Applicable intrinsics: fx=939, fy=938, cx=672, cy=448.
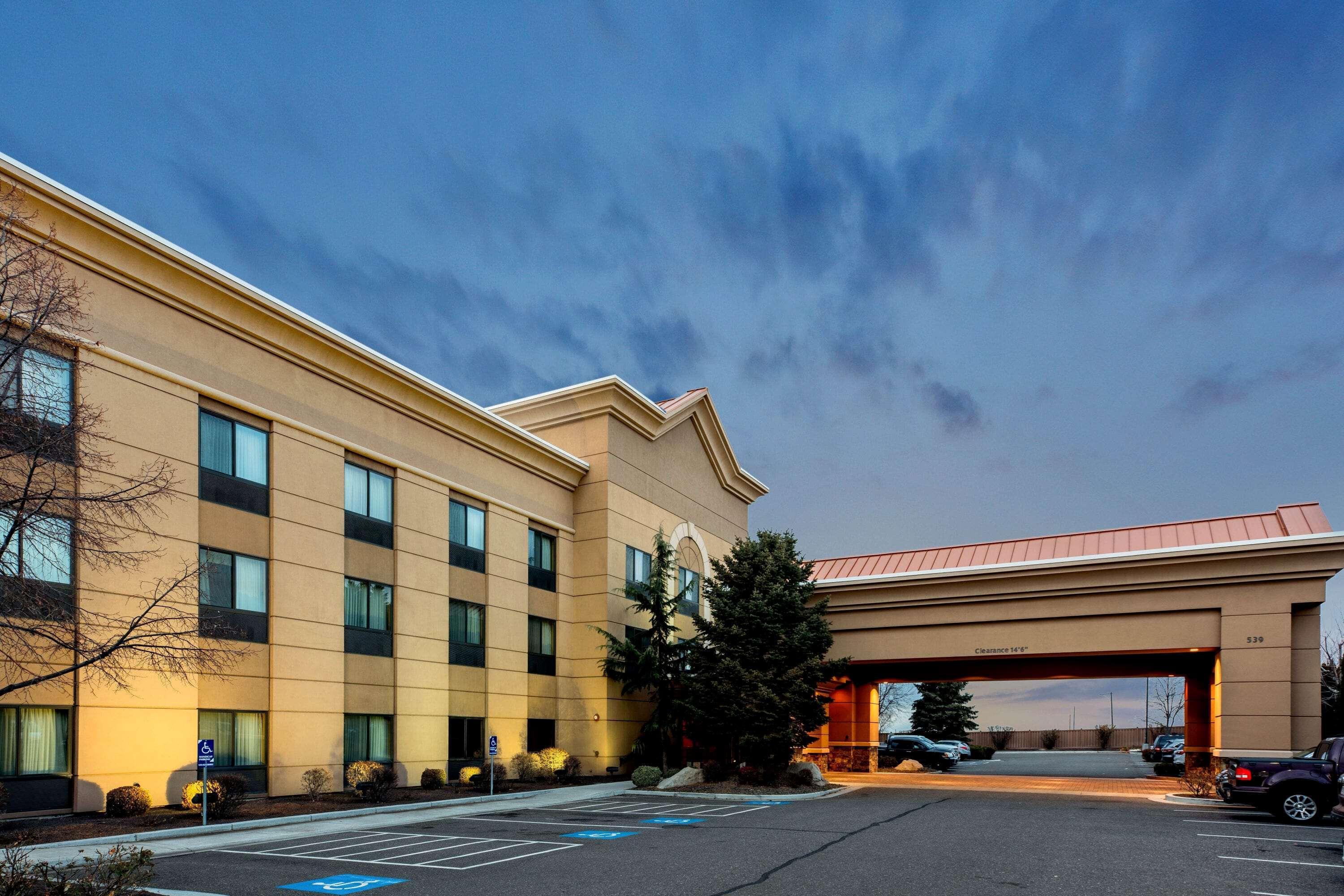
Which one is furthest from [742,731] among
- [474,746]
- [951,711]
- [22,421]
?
[951,711]

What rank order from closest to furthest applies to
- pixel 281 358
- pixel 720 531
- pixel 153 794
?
1. pixel 153 794
2. pixel 281 358
3. pixel 720 531

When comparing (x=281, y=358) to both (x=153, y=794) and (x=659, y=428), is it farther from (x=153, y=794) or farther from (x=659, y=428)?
(x=659, y=428)

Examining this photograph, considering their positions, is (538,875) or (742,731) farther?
(742,731)

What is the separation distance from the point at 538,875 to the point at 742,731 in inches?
680

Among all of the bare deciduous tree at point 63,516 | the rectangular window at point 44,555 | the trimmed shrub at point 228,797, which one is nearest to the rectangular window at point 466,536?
the bare deciduous tree at point 63,516

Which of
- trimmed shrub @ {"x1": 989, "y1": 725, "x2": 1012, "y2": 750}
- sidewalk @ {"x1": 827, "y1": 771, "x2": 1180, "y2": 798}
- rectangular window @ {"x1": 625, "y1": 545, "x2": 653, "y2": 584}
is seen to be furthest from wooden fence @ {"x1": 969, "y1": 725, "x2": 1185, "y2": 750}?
rectangular window @ {"x1": 625, "y1": 545, "x2": 653, "y2": 584}

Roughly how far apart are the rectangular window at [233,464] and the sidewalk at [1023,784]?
73.8 ft

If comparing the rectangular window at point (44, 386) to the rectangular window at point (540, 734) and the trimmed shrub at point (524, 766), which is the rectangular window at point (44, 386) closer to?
the trimmed shrub at point (524, 766)

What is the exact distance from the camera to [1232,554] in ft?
95.9

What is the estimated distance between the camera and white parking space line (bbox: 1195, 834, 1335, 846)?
16.9 meters

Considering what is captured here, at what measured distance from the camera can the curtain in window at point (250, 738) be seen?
2102 centimetres

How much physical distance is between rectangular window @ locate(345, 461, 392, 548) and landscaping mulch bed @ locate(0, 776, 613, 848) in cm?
663

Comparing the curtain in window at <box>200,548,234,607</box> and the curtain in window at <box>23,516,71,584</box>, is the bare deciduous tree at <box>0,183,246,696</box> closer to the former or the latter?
the curtain in window at <box>23,516,71,584</box>

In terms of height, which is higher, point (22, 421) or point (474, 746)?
point (22, 421)
